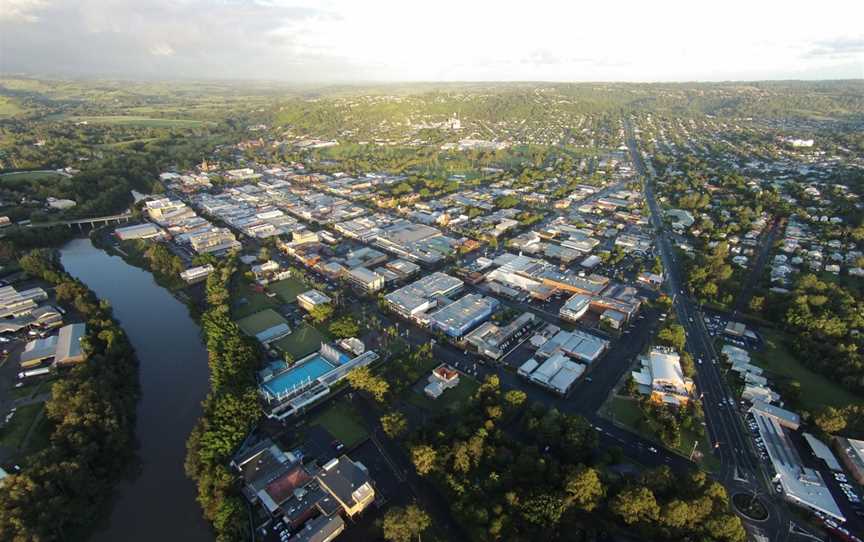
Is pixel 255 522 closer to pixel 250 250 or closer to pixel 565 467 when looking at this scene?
pixel 565 467

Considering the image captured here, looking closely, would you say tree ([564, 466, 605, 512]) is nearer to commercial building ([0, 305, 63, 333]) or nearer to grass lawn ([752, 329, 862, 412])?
grass lawn ([752, 329, 862, 412])

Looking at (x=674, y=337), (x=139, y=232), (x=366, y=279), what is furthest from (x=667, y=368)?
(x=139, y=232)

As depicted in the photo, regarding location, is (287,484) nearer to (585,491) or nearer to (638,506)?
(585,491)

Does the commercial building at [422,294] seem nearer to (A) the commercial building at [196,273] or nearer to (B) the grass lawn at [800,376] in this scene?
(A) the commercial building at [196,273]

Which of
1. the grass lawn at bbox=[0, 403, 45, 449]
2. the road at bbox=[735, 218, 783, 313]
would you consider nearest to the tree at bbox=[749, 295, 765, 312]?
the road at bbox=[735, 218, 783, 313]

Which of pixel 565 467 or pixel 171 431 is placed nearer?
pixel 565 467

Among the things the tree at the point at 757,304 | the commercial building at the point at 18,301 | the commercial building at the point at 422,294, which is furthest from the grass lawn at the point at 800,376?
the commercial building at the point at 18,301

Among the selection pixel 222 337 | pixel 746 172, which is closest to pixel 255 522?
pixel 222 337
